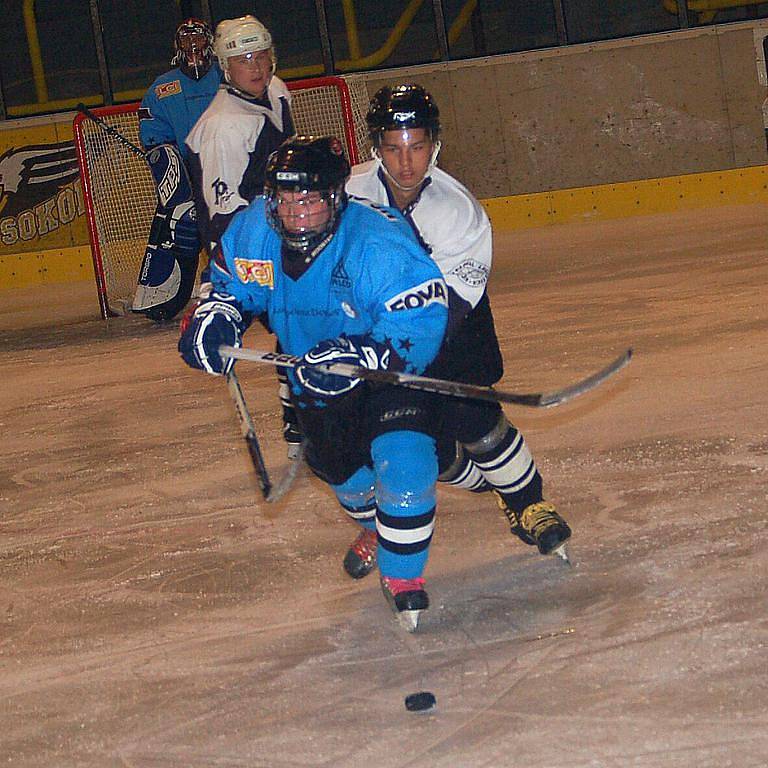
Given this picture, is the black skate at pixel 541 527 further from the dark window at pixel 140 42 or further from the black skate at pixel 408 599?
the dark window at pixel 140 42

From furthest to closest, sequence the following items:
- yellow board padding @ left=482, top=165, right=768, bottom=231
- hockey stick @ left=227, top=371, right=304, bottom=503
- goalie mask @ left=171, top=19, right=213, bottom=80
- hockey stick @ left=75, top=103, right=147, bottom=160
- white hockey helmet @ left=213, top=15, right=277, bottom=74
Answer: yellow board padding @ left=482, top=165, right=768, bottom=231, hockey stick @ left=75, top=103, right=147, bottom=160, goalie mask @ left=171, top=19, right=213, bottom=80, white hockey helmet @ left=213, top=15, right=277, bottom=74, hockey stick @ left=227, top=371, right=304, bottom=503

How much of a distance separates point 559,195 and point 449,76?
1.18m

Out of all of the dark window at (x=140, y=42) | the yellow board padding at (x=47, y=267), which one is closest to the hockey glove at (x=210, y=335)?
the yellow board padding at (x=47, y=267)

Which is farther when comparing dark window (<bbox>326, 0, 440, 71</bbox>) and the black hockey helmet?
dark window (<bbox>326, 0, 440, 71</bbox>)

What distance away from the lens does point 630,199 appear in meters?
9.76

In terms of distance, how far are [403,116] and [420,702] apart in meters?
1.10

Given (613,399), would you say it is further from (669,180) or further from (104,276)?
(669,180)

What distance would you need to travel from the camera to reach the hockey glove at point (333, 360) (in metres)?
2.27

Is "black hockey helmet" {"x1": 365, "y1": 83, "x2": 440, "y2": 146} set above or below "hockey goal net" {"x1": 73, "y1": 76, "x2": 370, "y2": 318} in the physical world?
above

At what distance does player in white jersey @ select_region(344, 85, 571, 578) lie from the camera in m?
2.58

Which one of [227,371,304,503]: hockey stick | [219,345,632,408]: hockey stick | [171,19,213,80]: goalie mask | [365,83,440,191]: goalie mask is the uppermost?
[171,19,213,80]: goalie mask

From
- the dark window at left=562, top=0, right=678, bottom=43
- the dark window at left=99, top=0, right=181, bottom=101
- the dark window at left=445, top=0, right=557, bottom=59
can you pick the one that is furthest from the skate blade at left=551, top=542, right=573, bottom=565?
the dark window at left=99, top=0, right=181, bottom=101

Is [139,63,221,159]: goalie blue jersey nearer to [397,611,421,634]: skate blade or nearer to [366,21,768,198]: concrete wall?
[397,611,421,634]: skate blade

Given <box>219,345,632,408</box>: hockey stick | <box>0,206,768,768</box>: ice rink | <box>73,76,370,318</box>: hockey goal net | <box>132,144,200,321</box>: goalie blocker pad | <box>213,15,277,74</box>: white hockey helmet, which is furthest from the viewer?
<box>73,76,370,318</box>: hockey goal net
